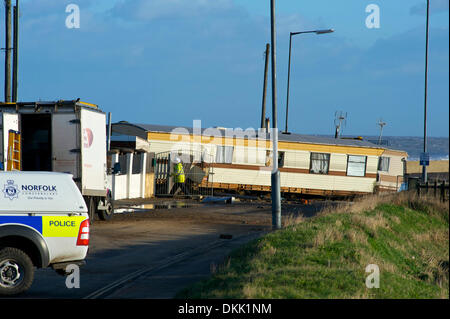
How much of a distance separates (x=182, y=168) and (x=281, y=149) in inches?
222

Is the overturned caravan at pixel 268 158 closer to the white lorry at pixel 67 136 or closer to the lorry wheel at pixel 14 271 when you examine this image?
the white lorry at pixel 67 136

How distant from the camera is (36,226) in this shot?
1043 cm

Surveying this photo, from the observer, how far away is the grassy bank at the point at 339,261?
964cm

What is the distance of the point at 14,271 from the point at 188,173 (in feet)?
80.7

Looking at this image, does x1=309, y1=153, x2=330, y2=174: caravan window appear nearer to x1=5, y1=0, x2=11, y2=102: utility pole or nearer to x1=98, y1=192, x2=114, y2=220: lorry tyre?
x1=5, y1=0, x2=11, y2=102: utility pole

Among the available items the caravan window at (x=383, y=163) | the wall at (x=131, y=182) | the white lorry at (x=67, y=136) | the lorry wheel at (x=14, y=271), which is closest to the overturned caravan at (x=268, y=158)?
the caravan window at (x=383, y=163)

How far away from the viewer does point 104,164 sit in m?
20.3

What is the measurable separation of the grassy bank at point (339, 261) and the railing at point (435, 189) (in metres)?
3.36

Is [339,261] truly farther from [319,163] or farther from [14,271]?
[319,163]

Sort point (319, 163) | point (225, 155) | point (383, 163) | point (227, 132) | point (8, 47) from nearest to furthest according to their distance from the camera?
point (8, 47)
point (225, 155)
point (227, 132)
point (319, 163)
point (383, 163)

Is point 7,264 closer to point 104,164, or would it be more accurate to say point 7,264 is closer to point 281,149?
point 104,164

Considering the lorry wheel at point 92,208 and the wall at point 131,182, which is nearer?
the lorry wheel at point 92,208

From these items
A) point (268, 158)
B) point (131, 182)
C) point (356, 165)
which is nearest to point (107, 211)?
point (131, 182)
